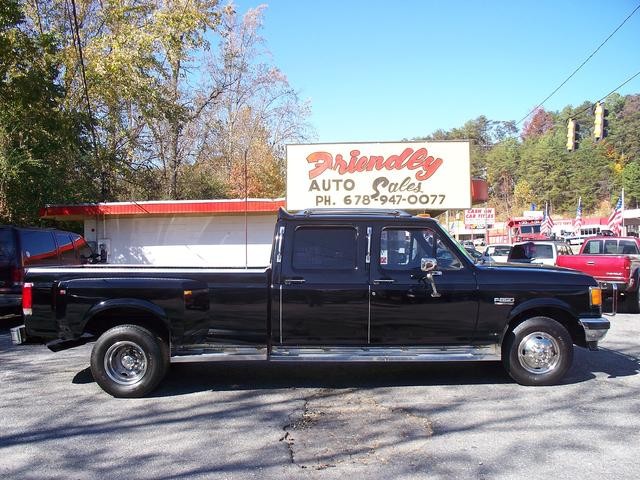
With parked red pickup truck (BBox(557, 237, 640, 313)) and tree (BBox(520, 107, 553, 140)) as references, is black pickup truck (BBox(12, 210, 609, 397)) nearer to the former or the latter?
parked red pickup truck (BBox(557, 237, 640, 313))

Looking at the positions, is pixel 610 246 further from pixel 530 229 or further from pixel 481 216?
pixel 530 229

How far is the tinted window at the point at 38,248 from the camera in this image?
988 cm

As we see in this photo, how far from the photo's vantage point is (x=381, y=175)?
14.5 meters

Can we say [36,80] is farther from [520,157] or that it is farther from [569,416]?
[520,157]

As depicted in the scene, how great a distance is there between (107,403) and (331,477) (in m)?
2.86

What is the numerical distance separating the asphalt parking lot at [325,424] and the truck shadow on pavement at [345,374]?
0.02 metres

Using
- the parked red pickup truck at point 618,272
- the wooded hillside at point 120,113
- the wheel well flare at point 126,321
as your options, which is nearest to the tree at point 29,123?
the wooded hillside at point 120,113

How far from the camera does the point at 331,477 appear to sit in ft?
13.1

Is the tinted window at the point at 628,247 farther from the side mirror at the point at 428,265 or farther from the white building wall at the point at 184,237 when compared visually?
the side mirror at the point at 428,265

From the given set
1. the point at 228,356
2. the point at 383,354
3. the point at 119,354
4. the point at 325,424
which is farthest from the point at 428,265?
the point at 119,354

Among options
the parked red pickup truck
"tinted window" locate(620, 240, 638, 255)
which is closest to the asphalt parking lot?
the parked red pickup truck

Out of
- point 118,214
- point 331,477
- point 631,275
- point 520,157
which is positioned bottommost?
point 331,477

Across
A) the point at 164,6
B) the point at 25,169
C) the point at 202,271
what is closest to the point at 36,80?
the point at 25,169

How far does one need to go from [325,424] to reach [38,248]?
7.41 meters
